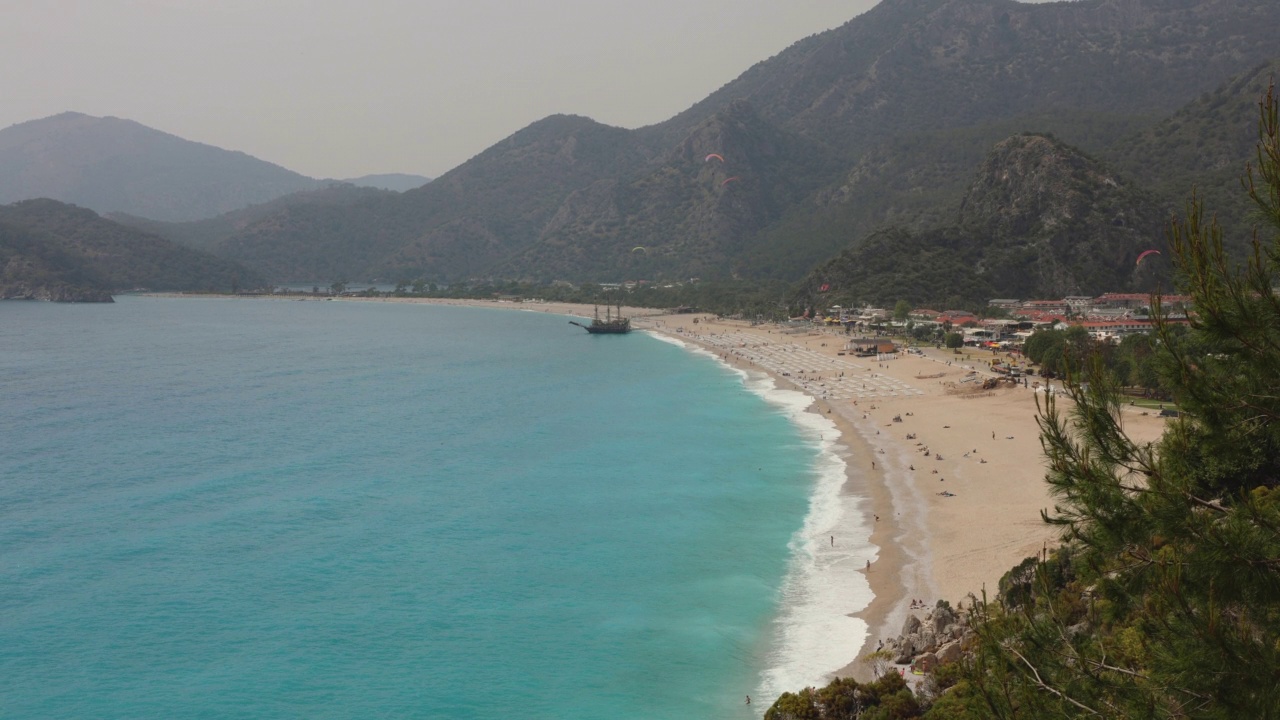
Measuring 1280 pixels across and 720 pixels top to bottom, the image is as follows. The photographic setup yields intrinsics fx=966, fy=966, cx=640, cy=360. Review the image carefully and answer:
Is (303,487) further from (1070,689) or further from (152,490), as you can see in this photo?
(1070,689)

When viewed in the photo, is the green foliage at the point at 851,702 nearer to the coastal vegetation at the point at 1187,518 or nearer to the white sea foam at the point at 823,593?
the white sea foam at the point at 823,593

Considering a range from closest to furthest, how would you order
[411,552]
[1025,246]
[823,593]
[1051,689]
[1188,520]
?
[1188,520] < [1051,689] < [823,593] < [411,552] < [1025,246]

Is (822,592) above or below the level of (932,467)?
below

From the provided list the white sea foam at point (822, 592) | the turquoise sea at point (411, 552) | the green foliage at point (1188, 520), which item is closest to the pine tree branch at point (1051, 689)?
the green foliage at point (1188, 520)

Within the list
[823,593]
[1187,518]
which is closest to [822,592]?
[823,593]

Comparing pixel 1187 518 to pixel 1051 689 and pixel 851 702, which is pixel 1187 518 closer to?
pixel 1051 689

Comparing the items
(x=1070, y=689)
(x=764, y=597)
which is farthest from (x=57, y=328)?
(x=1070, y=689)

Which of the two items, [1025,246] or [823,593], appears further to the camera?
[1025,246]

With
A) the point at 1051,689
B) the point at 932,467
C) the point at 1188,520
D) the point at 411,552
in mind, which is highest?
the point at 1188,520
